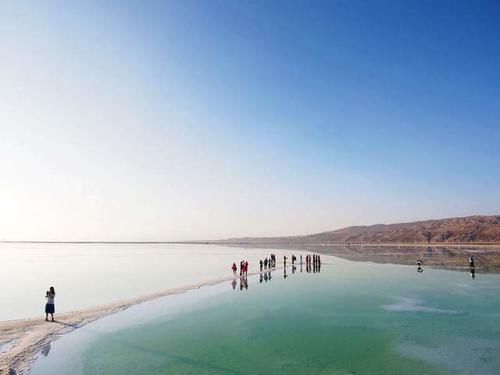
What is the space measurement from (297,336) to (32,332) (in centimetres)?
1363

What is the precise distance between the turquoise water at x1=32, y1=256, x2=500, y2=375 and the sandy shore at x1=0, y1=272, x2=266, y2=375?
737 mm

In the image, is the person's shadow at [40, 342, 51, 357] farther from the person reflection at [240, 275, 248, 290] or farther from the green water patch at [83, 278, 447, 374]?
the person reflection at [240, 275, 248, 290]

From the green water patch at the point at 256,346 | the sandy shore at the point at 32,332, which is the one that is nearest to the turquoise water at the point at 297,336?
the green water patch at the point at 256,346

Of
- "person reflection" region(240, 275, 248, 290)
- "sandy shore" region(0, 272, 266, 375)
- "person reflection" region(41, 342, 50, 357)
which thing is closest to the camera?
"sandy shore" region(0, 272, 266, 375)

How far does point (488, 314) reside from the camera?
2128 centimetres

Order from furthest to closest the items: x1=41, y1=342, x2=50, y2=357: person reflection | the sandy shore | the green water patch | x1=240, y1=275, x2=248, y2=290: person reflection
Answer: x1=240, y1=275, x2=248, y2=290: person reflection, x1=41, y1=342, x2=50, y2=357: person reflection, the sandy shore, the green water patch

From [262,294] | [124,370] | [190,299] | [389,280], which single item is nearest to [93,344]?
[124,370]

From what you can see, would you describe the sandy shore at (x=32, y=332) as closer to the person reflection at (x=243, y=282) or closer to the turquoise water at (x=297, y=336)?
the turquoise water at (x=297, y=336)

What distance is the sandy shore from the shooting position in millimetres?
14241

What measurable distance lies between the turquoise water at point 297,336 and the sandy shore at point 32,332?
74 cm

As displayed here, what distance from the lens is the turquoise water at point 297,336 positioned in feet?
45.0

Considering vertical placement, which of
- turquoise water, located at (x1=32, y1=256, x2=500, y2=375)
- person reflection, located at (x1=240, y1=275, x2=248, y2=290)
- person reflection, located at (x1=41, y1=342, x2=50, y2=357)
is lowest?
person reflection, located at (x1=240, y1=275, x2=248, y2=290)

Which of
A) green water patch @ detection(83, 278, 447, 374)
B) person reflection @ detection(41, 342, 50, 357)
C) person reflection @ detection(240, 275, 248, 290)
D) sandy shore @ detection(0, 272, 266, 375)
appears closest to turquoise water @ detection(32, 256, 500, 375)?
green water patch @ detection(83, 278, 447, 374)

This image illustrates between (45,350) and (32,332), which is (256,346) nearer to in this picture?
(45,350)
